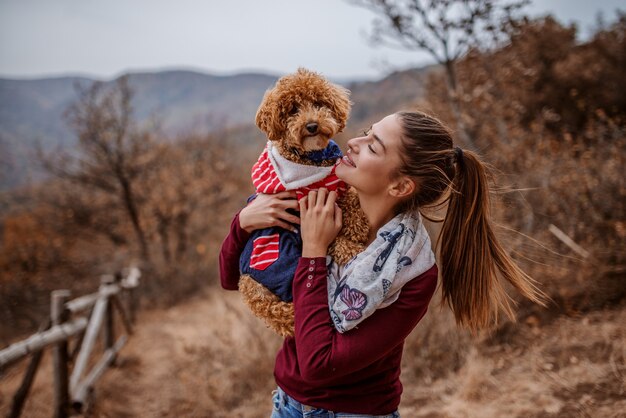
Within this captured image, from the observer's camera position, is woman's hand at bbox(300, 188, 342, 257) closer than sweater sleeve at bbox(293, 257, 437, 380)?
No

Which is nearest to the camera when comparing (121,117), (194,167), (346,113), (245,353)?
(346,113)

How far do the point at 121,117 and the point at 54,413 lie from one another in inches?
361

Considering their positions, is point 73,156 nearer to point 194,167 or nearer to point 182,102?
point 194,167

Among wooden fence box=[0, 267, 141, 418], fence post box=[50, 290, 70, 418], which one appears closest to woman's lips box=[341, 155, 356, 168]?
wooden fence box=[0, 267, 141, 418]

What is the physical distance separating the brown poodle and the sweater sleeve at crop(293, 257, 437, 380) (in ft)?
0.64

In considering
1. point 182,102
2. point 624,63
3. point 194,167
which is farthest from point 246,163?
point 182,102

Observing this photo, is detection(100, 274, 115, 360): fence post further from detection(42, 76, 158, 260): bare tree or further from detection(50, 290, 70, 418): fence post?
detection(42, 76, 158, 260): bare tree

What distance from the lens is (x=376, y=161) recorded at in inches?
67.6

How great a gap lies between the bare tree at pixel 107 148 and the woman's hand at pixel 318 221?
12094mm

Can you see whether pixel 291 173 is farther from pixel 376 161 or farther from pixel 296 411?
pixel 296 411

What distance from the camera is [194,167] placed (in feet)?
54.0

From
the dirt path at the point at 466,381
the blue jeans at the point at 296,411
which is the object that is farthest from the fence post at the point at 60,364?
the blue jeans at the point at 296,411

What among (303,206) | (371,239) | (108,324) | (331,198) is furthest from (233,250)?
(108,324)

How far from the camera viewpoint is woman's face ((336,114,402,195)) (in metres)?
1.72
